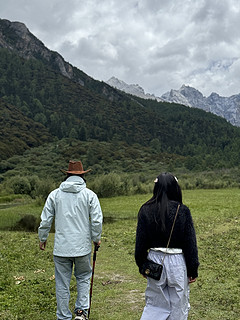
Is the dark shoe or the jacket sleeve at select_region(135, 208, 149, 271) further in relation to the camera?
the dark shoe

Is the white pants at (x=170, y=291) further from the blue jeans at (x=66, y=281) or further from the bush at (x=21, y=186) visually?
the bush at (x=21, y=186)

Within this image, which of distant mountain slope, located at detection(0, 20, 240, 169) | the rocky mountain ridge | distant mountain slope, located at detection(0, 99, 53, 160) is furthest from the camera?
the rocky mountain ridge

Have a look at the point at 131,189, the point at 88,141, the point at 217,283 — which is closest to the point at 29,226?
the point at 217,283

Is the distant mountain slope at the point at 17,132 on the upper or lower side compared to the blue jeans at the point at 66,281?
upper

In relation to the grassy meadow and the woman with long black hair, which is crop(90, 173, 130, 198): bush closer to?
the grassy meadow

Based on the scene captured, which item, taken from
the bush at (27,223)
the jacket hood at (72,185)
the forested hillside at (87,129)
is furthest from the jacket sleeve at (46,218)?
the forested hillside at (87,129)

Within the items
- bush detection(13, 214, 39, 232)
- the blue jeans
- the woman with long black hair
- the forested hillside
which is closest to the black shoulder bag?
the woman with long black hair

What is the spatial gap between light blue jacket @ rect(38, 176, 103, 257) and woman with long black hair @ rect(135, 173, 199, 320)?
136 cm

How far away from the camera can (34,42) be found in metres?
174

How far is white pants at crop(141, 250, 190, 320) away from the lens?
146 inches

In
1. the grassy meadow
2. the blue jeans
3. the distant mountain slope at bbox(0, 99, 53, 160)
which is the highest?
the distant mountain slope at bbox(0, 99, 53, 160)

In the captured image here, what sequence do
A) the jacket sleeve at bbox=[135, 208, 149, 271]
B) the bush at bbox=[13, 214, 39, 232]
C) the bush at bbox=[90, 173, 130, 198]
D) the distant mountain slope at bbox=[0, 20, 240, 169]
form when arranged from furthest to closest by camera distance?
1. the distant mountain slope at bbox=[0, 20, 240, 169]
2. the bush at bbox=[90, 173, 130, 198]
3. the bush at bbox=[13, 214, 39, 232]
4. the jacket sleeve at bbox=[135, 208, 149, 271]

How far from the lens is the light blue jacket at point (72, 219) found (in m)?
4.98

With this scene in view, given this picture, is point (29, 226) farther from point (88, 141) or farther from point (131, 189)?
point (88, 141)
